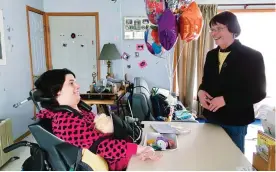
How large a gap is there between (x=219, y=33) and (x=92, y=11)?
3314 mm

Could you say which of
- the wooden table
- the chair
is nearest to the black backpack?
the wooden table

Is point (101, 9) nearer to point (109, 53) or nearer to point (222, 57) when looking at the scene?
point (109, 53)

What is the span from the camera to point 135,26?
168 inches

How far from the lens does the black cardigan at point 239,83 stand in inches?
53.0

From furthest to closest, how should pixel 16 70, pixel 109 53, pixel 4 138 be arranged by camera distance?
pixel 109 53, pixel 16 70, pixel 4 138

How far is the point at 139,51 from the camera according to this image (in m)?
4.37

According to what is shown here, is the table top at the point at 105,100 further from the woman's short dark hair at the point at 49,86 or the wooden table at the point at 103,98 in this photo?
Answer: the woman's short dark hair at the point at 49,86

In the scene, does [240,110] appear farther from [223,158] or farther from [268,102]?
[268,102]

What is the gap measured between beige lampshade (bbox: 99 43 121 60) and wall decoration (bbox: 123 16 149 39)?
1.55 feet

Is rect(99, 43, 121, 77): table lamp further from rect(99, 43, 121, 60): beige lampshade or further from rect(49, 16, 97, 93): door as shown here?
rect(49, 16, 97, 93): door

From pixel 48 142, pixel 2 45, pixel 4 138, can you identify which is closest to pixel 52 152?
pixel 48 142

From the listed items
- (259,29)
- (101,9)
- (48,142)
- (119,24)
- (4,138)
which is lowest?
(4,138)

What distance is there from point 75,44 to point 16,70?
131cm

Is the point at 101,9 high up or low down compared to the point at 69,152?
up
